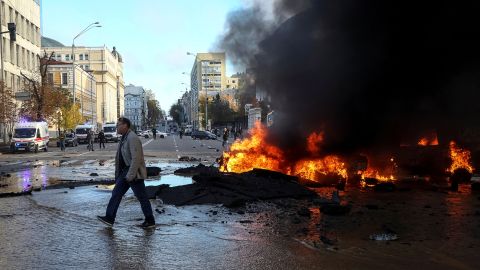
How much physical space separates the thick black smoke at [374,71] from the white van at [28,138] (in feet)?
78.8

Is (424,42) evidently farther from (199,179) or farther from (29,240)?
(29,240)

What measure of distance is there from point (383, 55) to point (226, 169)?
581cm

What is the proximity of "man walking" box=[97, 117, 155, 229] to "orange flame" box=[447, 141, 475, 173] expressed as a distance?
10.3m

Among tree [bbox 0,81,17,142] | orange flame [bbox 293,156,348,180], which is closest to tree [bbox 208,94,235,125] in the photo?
tree [bbox 0,81,17,142]

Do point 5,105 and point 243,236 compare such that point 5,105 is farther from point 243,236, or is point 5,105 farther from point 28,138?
point 243,236

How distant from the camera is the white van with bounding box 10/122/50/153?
1314 inches

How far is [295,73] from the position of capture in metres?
14.3

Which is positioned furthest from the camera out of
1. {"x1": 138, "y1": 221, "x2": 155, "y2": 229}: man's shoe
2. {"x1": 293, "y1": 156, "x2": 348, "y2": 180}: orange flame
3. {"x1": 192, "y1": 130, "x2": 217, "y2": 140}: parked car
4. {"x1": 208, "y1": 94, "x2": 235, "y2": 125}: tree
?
{"x1": 208, "y1": 94, "x2": 235, "y2": 125}: tree

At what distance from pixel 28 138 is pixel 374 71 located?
89.1 ft

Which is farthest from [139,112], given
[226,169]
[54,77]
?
[226,169]

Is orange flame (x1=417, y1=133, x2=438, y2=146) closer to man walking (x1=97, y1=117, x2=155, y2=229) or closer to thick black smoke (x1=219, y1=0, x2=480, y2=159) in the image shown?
thick black smoke (x1=219, y1=0, x2=480, y2=159)

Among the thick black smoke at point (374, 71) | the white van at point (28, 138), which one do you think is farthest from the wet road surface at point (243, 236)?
the white van at point (28, 138)

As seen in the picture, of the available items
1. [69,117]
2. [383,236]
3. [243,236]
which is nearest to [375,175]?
[383,236]

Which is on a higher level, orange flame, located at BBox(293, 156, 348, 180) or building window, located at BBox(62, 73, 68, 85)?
building window, located at BBox(62, 73, 68, 85)
